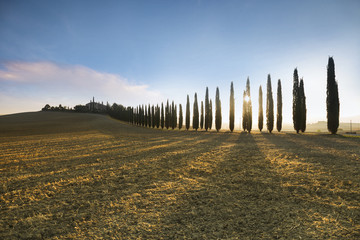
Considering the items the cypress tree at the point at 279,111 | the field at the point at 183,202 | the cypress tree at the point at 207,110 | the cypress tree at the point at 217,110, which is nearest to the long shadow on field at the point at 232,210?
the field at the point at 183,202

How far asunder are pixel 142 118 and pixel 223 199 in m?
53.3

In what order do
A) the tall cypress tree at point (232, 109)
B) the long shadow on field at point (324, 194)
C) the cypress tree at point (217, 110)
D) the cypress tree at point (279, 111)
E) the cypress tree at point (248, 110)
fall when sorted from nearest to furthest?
the long shadow on field at point (324, 194) < the cypress tree at point (279, 111) < the cypress tree at point (248, 110) < the tall cypress tree at point (232, 109) < the cypress tree at point (217, 110)

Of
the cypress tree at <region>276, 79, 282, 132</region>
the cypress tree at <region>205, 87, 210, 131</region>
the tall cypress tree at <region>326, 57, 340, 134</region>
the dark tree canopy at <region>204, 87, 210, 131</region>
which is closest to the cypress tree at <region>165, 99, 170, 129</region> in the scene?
the dark tree canopy at <region>204, 87, 210, 131</region>

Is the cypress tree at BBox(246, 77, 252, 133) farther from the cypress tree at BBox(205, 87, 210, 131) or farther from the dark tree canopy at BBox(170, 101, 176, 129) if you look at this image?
the dark tree canopy at BBox(170, 101, 176, 129)

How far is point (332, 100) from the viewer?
26.4 m

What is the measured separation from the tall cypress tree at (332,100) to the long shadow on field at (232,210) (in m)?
29.9

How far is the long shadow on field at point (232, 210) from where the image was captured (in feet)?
10.2

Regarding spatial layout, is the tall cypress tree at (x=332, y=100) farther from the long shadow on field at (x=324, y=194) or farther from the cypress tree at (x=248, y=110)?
the long shadow on field at (x=324, y=194)

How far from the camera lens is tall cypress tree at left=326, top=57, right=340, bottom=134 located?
25.8 metres

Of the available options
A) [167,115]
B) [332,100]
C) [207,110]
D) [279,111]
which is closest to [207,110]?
[207,110]

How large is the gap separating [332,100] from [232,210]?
3452 centimetres

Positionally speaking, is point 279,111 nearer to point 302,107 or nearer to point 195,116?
point 302,107

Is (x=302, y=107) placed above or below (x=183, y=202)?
above

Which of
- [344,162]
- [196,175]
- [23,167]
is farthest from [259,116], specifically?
[23,167]
